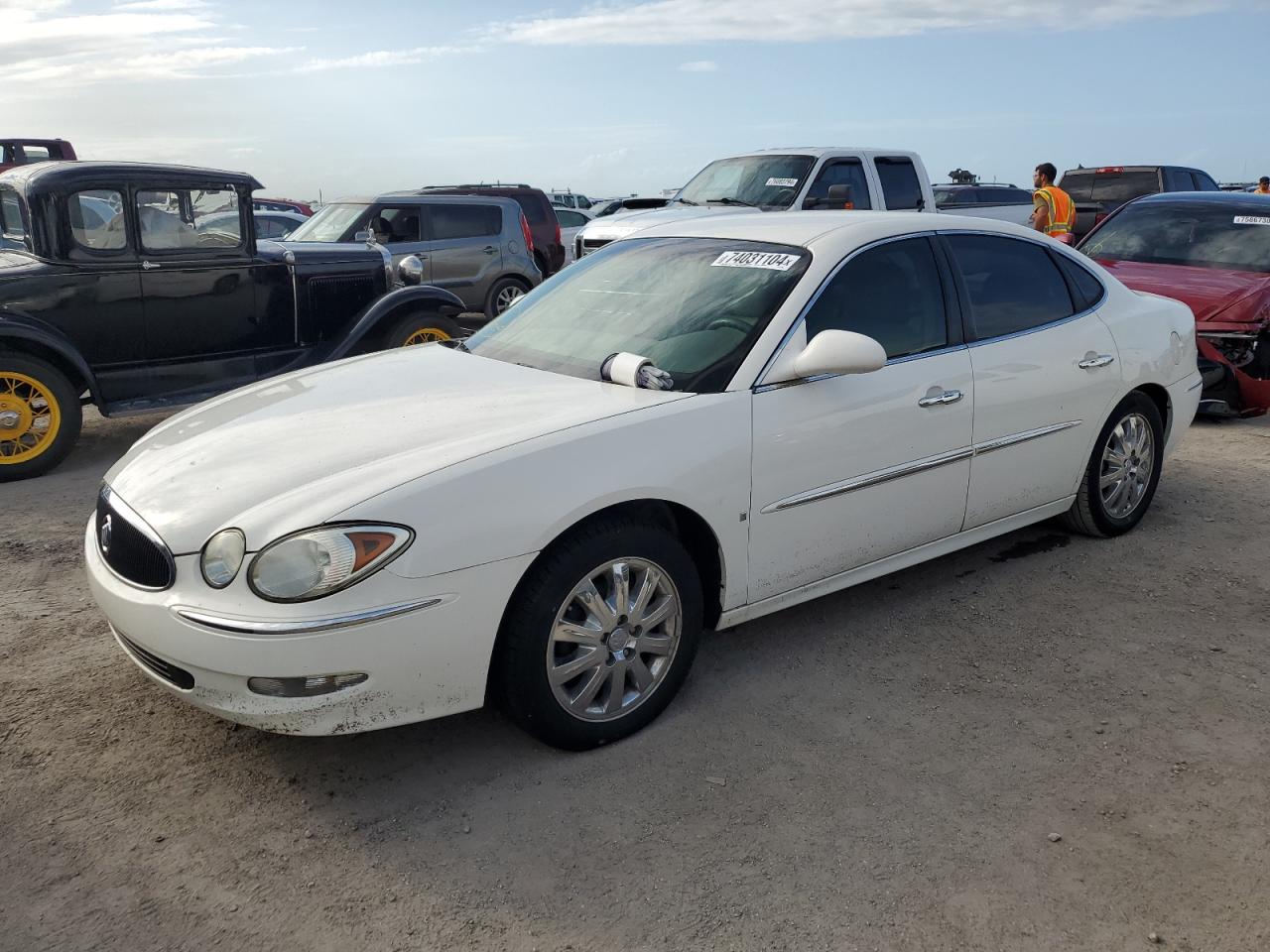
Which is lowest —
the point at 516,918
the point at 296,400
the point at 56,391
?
the point at 516,918

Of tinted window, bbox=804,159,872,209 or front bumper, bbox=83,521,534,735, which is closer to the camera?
front bumper, bbox=83,521,534,735

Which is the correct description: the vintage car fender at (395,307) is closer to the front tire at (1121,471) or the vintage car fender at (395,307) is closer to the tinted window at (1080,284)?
the tinted window at (1080,284)

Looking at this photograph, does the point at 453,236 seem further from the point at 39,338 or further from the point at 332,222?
the point at 39,338

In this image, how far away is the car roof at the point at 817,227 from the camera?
157 inches

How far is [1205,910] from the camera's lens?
8.56 feet

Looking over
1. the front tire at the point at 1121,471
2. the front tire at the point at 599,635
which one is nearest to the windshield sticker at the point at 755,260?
the front tire at the point at 599,635

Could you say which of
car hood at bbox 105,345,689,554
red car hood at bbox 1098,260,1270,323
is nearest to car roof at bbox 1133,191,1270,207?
red car hood at bbox 1098,260,1270,323

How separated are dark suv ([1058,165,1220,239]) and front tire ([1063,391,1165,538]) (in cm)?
1267

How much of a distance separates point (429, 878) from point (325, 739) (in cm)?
83

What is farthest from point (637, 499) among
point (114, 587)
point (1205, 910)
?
point (1205, 910)

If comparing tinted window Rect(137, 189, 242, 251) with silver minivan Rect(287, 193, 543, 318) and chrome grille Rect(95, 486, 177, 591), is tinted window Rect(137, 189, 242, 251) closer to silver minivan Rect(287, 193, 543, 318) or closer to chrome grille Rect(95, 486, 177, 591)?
silver minivan Rect(287, 193, 543, 318)

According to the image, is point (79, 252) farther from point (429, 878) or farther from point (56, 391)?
point (429, 878)

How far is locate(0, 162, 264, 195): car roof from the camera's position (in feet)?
21.8

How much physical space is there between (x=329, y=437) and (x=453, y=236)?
924 cm
